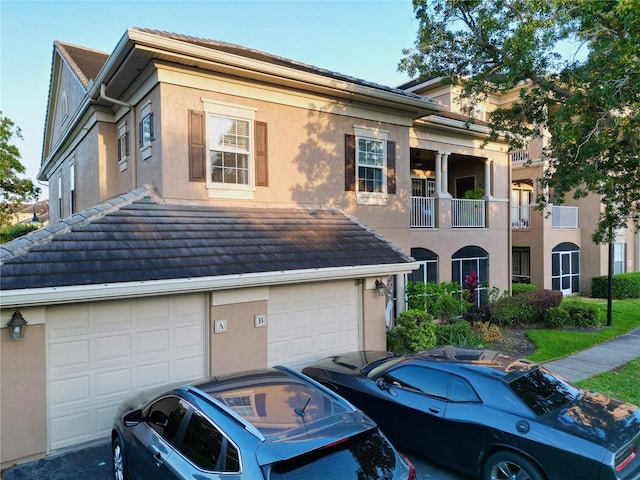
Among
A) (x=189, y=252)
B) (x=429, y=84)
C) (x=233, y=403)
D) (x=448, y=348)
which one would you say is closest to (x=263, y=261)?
(x=189, y=252)

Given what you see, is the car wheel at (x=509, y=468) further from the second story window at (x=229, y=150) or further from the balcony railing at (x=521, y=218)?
the balcony railing at (x=521, y=218)

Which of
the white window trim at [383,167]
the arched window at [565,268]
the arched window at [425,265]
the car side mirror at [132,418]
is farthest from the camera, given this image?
the arched window at [565,268]

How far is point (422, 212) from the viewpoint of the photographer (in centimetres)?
1481

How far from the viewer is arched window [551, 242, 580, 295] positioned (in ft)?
70.4

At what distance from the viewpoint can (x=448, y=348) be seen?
269 inches

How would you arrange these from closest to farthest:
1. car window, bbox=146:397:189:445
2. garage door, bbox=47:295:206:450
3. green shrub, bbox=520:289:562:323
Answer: car window, bbox=146:397:189:445, garage door, bbox=47:295:206:450, green shrub, bbox=520:289:562:323

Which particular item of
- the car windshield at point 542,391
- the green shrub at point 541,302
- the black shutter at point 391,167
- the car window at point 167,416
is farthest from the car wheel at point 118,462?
the green shrub at point 541,302

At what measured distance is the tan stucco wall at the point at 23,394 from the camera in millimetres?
5809

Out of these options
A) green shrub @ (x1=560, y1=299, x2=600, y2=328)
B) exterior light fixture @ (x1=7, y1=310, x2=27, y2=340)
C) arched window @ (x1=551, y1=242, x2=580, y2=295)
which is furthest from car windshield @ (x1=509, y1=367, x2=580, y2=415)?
arched window @ (x1=551, y1=242, x2=580, y2=295)

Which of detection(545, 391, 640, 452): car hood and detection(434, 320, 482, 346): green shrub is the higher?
detection(545, 391, 640, 452): car hood

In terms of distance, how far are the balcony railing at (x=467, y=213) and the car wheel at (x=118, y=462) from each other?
13072 millimetres

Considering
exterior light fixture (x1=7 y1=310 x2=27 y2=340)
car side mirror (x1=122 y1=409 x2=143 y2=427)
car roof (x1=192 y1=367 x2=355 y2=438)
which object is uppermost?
exterior light fixture (x1=7 y1=310 x2=27 y2=340)

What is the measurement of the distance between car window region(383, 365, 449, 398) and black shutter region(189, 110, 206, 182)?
19.4 ft

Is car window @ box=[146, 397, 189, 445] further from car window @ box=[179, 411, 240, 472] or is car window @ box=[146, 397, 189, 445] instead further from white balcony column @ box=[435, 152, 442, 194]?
white balcony column @ box=[435, 152, 442, 194]
